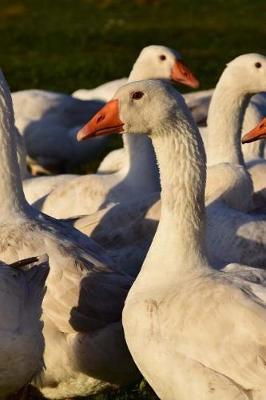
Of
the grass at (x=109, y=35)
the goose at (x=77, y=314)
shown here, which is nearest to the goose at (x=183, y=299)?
the goose at (x=77, y=314)

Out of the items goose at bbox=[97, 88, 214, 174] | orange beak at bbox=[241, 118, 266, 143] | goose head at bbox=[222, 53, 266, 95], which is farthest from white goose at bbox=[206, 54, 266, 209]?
goose at bbox=[97, 88, 214, 174]

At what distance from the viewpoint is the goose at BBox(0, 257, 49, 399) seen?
641 centimetres

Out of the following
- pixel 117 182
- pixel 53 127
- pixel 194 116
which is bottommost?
pixel 53 127

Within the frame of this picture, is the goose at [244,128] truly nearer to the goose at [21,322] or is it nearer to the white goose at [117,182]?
the white goose at [117,182]

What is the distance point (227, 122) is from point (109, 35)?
67.2ft

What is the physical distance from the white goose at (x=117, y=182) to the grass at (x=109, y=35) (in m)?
10.4

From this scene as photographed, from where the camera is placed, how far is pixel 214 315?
6.06m

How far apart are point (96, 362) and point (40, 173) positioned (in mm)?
8825

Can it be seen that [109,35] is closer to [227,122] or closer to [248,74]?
[227,122]

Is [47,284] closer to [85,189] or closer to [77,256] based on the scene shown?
[77,256]

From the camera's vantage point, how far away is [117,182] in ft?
33.9

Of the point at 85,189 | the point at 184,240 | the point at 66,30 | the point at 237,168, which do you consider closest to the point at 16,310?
the point at 184,240

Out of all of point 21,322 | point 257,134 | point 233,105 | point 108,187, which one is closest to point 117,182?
point 108,187

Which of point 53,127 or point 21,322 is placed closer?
point 21,322
